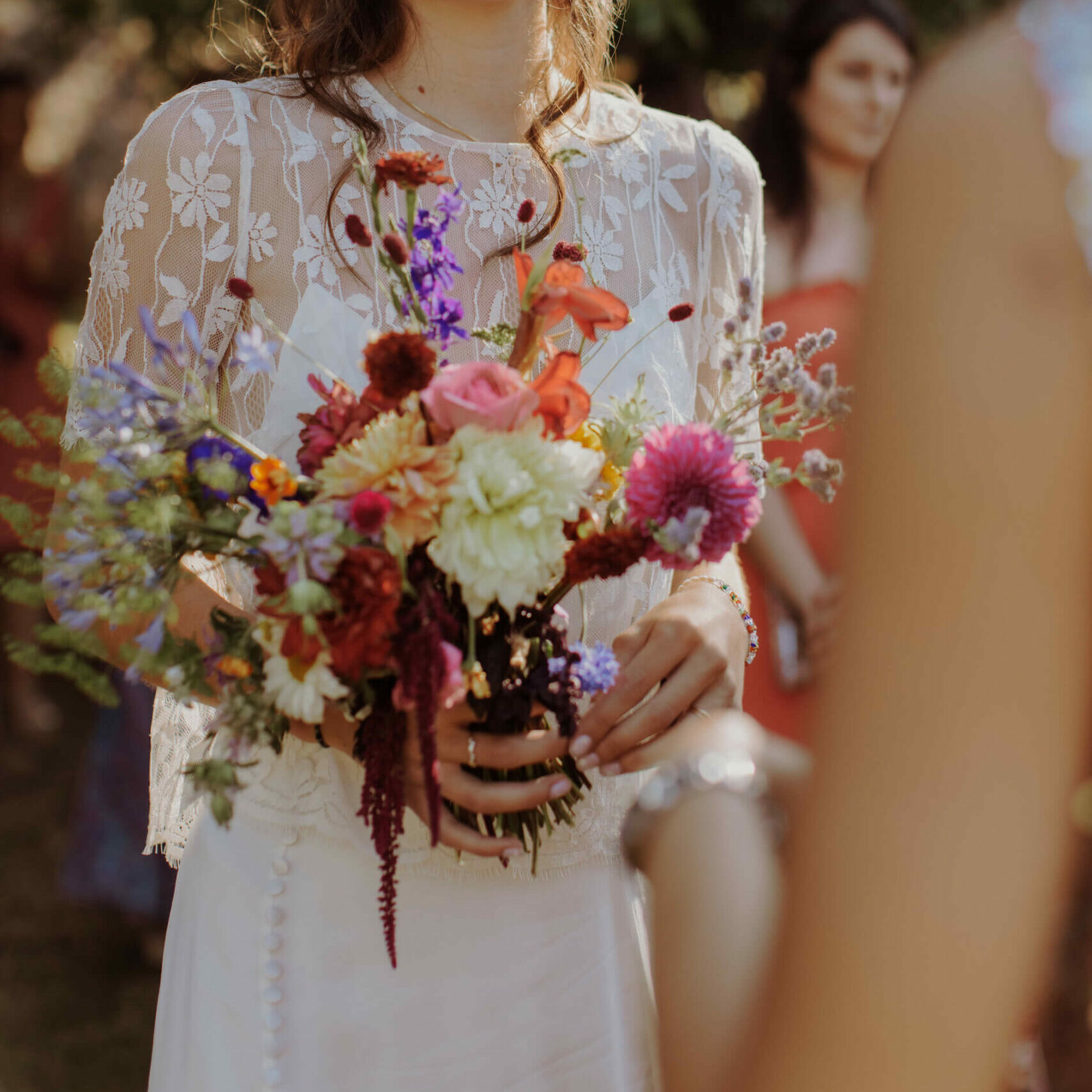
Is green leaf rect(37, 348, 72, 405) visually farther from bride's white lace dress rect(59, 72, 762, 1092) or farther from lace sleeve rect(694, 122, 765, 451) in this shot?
lace sleeve rect(694, 122, 765, 451)

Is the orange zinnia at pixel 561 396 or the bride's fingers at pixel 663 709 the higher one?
the orange zinnia at pixel 561 396

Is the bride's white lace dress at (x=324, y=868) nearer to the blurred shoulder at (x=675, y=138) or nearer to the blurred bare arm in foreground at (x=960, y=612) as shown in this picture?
the blurred shoulder at (x=675, y=138)

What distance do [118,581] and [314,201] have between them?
0.70 m

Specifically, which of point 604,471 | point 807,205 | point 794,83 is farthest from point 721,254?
point 794,83

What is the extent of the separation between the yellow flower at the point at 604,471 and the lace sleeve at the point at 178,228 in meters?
0.54

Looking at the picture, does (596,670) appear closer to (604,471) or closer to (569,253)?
(604,471)

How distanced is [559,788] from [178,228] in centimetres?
87

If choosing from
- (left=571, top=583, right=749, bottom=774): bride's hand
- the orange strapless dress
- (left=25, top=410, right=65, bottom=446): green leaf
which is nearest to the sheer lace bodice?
(left=571, top=583, right=749, bottom=774): bride's hand

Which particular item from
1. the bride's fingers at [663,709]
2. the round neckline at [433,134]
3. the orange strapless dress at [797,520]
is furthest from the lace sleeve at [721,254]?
the orange strapless dress at [797,520]

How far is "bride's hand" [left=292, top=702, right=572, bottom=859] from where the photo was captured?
116cm

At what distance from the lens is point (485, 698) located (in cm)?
113

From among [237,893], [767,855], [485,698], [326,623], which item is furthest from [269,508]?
[237,893]

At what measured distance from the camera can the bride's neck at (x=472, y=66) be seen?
1.59 m

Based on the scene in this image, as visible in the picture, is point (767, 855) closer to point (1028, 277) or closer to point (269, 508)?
point (1028, 277)
